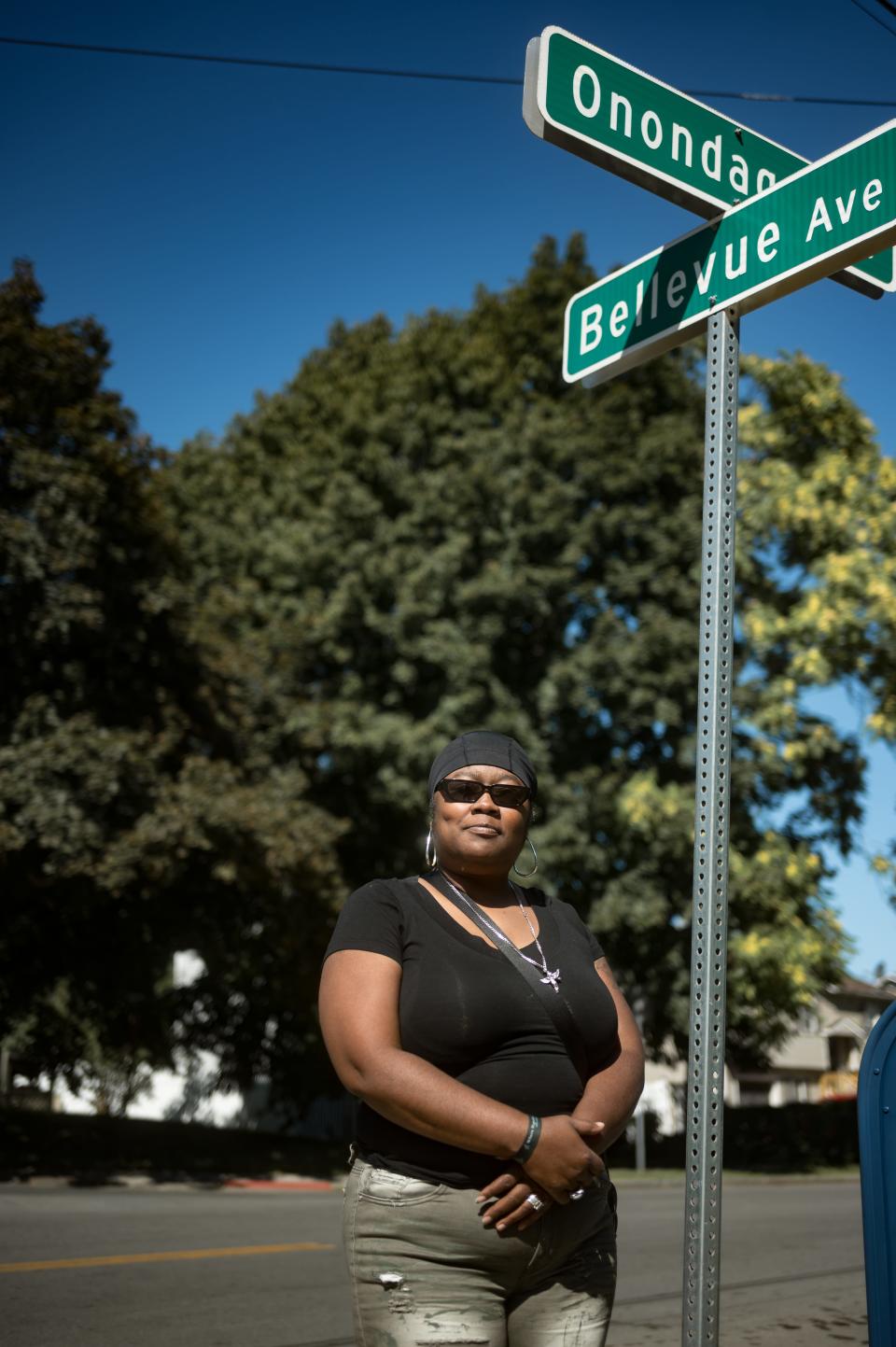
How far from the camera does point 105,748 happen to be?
1561 cm

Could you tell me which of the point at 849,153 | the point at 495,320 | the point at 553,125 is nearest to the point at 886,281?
the point at 849,153

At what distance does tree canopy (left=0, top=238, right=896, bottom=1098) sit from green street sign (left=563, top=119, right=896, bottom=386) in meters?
12.9

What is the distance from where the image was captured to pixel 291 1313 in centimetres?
711

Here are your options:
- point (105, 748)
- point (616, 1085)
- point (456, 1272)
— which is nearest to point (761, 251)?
point (616, 1085)

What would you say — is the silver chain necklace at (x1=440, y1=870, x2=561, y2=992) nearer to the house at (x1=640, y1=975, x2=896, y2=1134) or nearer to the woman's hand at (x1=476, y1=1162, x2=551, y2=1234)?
the woman's hand at (x1=476, y1=1162, x2=551, y2=1234)

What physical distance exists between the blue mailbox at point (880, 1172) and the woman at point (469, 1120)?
34.3 inches

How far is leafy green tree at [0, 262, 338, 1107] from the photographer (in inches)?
615

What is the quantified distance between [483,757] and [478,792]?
7 centimetres

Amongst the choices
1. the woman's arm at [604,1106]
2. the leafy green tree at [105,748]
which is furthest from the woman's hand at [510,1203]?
the leafy green tree at [105,748]

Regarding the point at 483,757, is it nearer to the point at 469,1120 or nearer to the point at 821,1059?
the point at 469,1120

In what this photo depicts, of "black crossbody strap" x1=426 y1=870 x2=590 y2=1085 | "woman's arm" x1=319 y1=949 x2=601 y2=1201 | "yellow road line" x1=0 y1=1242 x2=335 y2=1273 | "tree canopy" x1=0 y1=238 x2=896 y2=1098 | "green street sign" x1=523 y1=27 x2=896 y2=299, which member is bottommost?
"yellow road line" x1=0 y1=1242 x2=335 y2=1273

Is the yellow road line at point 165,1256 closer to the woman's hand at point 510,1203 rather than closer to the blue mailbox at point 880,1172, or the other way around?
the blue mailbox at point 880,1172

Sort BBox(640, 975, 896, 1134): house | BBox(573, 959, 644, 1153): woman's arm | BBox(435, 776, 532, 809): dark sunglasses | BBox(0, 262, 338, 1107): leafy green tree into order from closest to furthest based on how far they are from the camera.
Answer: BBox(573, 959, 644, 1153): woman's arm
BBox(435, 776, 532, 809): dark sunglasses
BBox(0, 262, 338, 1107): leafy green tree
BBox(640, 975, 896, 1134): house

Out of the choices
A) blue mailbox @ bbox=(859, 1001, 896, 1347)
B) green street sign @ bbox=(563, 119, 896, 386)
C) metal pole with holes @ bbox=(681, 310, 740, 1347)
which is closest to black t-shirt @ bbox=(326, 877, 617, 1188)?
metal pole with holes @ bbox=(681, 310, 740, 1347)
